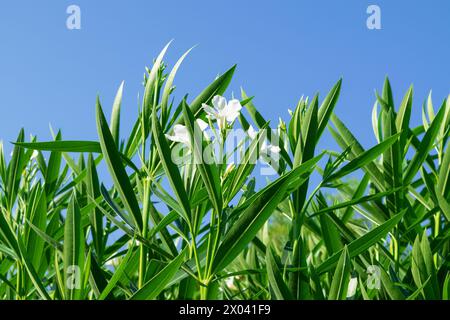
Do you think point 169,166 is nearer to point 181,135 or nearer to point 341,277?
point 181,135

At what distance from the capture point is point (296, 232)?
0.94 m

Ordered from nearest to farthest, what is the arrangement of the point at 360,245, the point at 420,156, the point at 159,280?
the point at 159,280 < the point at 360,245 < the point at 420,156

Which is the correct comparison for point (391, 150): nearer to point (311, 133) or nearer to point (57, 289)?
point (311, 133)

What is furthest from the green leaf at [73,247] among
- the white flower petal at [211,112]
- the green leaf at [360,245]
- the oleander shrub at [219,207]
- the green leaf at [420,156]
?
the green leaf at [420,156]

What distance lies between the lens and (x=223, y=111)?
2.87 feet

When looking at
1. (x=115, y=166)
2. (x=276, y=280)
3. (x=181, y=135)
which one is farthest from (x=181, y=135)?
(x=276, y=280)

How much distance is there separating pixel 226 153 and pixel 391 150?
0.40 meters

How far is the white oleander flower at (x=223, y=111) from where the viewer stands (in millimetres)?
872

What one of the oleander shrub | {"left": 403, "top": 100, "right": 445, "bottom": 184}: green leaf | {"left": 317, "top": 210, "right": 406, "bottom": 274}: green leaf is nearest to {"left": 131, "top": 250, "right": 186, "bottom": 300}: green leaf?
the oleander shrub

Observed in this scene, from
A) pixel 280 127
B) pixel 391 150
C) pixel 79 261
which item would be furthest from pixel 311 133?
pixel 79 261

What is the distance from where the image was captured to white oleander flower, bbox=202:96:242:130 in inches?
34.3

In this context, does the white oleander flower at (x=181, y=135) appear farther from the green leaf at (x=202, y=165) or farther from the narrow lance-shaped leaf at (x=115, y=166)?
the narrow lance-shaped leaf at (x=115, y=166)
